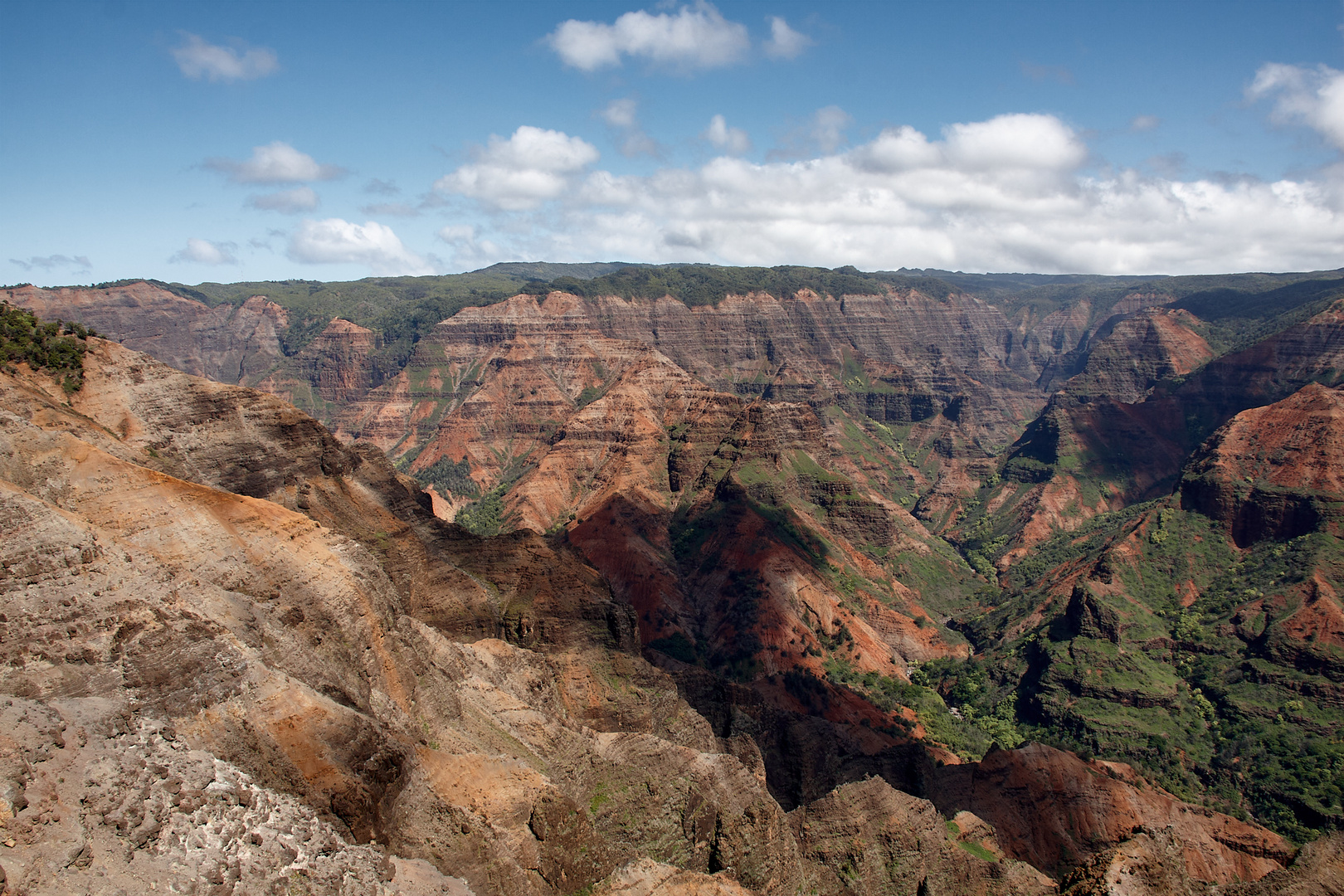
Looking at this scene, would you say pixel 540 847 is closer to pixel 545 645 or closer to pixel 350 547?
pixel 350 547

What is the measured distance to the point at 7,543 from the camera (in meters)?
25.7

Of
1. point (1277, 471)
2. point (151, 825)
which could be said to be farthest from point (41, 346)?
point (1277, 471)

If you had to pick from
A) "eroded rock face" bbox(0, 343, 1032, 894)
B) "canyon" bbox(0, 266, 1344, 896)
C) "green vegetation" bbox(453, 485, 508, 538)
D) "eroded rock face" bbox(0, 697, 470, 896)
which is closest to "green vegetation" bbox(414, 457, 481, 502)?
"canyon" bbox(0, 266, 1344, 896)

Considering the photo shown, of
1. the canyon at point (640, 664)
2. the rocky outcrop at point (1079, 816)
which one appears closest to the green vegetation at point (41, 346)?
the canyon at point (640, 664)

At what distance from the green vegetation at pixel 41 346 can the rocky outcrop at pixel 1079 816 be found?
66939 mm

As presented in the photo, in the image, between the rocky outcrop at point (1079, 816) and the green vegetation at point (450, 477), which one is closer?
the rocky outcrop at point (1079, 816)

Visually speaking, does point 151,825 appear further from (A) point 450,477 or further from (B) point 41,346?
(A) point 450,477

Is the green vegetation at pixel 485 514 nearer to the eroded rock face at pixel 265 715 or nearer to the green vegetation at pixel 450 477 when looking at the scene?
the green vegetation at pixel 450 477

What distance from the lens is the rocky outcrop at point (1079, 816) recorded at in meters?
59.5

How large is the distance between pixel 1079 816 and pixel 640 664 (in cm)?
3462

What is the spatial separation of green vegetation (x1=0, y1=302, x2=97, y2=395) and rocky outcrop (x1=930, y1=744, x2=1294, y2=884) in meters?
66.9

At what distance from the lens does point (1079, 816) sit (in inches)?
2431

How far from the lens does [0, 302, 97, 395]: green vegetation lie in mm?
46688

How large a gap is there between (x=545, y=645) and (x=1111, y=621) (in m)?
80.8
